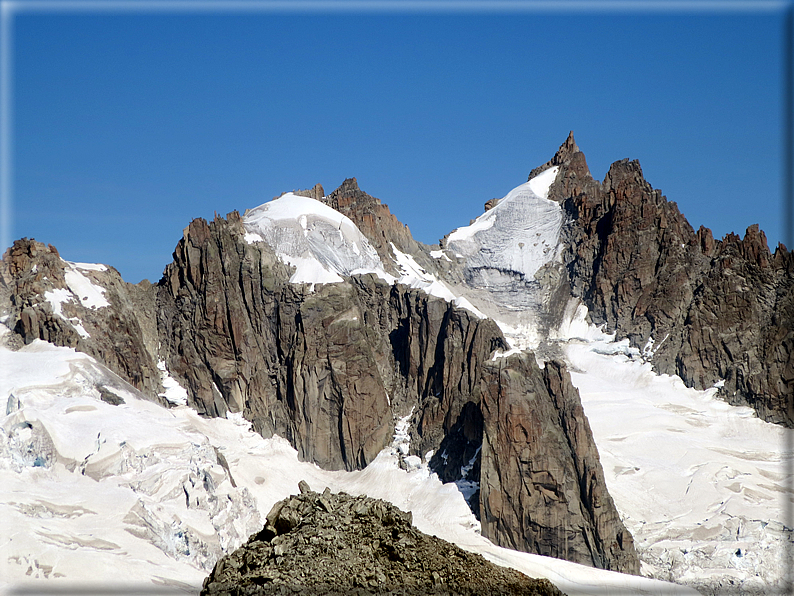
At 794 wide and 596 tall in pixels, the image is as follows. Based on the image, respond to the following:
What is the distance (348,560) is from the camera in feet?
125

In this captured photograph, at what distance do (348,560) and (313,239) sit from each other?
382ft

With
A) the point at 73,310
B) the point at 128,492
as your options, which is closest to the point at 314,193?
the point at 73,310

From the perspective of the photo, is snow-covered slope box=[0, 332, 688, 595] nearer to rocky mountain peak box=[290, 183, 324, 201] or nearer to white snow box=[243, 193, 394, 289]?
white snow box=[243, 193, 394, 289]

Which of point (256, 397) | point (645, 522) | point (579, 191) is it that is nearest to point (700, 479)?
point (645, 522)

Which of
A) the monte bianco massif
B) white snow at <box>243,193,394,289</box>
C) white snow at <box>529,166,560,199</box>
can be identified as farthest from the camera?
white snow at <box>529,166,560,199</box>

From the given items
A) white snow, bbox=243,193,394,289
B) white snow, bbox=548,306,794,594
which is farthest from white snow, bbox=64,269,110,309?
white snow, bbox=548,306,794,594

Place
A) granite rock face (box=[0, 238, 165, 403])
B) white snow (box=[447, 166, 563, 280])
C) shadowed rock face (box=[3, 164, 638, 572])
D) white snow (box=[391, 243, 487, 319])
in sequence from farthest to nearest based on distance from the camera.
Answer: white snow (box=[447, 166, 563, 280])
white snow (box=[391, 243, 487, 319])
granite rock face (box=[0, 238, 165, 403])
shadowed rock face (box=[3, 164, 638, 572])

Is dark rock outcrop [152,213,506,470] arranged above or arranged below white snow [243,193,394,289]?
below

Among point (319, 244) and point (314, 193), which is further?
point (314, 193)

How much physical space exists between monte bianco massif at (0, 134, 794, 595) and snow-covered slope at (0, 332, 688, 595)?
307mm

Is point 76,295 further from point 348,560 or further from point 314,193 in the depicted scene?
point 348,560

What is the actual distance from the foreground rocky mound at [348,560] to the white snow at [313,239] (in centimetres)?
10283

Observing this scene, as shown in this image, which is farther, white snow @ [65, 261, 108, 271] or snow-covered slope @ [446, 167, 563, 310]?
snow-covered slope @ [446, 167, 563, 310]

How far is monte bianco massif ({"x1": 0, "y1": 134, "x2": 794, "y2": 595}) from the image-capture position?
103m
